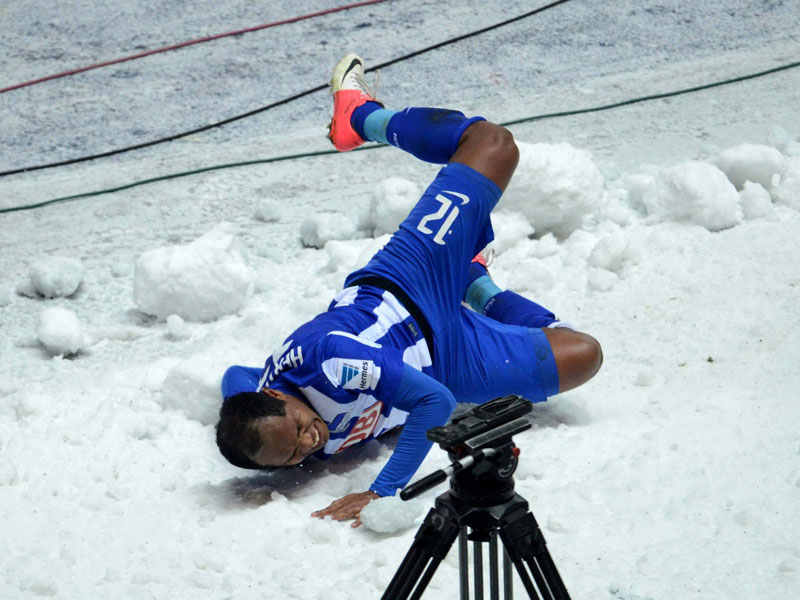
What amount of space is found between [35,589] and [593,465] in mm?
1232

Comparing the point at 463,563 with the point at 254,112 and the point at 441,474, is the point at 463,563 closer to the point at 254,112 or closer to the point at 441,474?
the point at 441,474

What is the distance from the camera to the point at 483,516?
139 centimetres

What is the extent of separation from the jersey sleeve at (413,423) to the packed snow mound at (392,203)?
3.77 feet

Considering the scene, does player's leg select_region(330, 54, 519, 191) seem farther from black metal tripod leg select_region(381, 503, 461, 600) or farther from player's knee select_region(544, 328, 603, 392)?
black metal tripod leg select_region(381, 503, 461, 600)

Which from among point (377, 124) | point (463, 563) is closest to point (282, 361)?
point (377, 124)

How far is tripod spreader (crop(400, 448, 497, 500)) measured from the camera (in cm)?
128

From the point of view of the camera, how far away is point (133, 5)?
5586 millimetres

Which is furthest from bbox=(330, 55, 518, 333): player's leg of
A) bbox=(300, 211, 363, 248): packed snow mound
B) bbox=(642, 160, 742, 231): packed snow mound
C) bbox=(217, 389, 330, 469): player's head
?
bbox=(642, 160, 742, 231): packed snow mound

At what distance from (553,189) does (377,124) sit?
0.70 metres

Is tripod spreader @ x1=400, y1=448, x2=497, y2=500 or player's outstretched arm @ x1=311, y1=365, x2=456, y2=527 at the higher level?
tripod spreader @ x1=400, y1=448, x2=497, y2=500

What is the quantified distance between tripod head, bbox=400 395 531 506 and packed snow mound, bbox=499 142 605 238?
1947 mm

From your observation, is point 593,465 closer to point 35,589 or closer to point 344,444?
point 344,444

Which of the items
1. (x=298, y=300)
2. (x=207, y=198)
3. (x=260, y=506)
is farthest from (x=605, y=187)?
(x=260, y=506)

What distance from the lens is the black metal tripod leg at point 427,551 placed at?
55.1 inches
